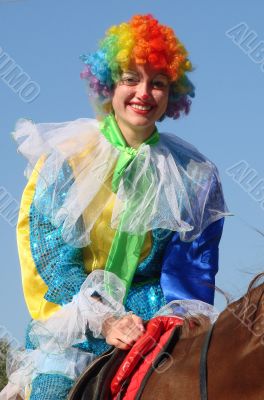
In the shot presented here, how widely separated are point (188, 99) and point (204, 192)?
0.58 meters

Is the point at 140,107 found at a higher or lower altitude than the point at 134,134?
higher

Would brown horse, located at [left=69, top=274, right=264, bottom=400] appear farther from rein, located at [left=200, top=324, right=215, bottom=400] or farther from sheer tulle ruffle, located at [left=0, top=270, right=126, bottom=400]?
sheer tulle ruffle, located at [left=0, top=270, right=126, bottom=400]

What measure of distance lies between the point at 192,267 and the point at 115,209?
473mm

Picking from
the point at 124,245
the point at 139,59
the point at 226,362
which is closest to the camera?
the point at 226,362

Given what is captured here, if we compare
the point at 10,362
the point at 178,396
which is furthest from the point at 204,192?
the point at 178,396

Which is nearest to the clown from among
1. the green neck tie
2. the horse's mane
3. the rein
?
the green neck tie

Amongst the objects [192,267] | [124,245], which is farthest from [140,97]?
[192,267]

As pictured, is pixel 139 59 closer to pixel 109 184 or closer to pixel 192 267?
pixel 109 184

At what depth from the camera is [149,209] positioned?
4.04m

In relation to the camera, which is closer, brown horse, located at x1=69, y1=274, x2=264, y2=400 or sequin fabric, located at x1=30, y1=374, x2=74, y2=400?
brown horse, located at x1=69, y1=274, x2=264, y2=400

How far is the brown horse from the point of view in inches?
102

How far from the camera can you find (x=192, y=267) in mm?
4105

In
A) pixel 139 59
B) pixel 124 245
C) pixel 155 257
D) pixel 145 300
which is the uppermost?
pixel 139 59

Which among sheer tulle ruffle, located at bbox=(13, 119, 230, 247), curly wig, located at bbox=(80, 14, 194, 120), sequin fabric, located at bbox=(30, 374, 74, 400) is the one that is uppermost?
curly wig, located at bbox=(80, 14, 194, 120)
